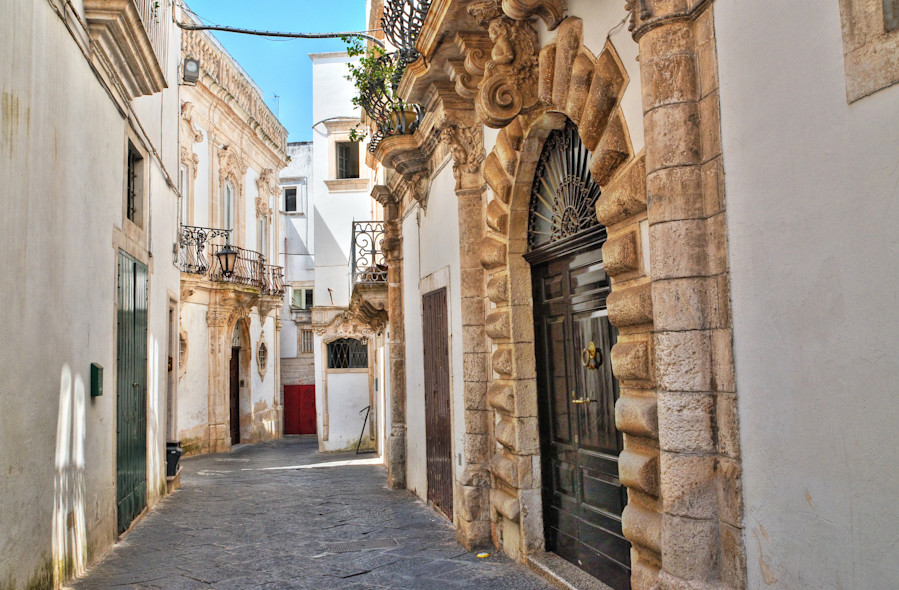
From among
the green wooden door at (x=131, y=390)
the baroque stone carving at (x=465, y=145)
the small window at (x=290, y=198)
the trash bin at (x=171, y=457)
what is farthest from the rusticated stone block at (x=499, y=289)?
the small window at (x=290, y=198)

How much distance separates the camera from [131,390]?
8633 mm

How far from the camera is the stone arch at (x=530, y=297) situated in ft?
13.2

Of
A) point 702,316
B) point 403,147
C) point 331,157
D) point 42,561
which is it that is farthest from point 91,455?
point 331,157

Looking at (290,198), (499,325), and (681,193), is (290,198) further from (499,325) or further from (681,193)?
(681,193)

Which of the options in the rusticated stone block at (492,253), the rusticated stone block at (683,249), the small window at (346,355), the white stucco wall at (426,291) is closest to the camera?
the rusticated stone block at (683,249)

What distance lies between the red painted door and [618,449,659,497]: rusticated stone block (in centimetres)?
2474

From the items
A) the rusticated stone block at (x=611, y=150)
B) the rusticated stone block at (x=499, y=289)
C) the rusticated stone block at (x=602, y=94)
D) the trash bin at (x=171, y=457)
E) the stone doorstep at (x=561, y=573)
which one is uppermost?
the rusticated stone block at (x=602, y=94)

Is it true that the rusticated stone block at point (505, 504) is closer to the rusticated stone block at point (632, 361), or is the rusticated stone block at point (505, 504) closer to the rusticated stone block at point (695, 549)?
the rusticated stone block at point (632, 361)

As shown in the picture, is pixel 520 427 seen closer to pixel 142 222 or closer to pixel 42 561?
pixel 42 561

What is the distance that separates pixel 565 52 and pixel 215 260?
17.0 m

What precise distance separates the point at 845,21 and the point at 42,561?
224 inches

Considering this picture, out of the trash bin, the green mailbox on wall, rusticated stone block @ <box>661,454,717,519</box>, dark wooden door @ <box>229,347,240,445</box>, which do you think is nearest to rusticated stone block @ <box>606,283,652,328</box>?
rusticated stone block @ <box>661,454,717,519</box>

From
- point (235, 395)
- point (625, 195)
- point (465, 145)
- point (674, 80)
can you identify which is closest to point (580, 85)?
point (625, 195)

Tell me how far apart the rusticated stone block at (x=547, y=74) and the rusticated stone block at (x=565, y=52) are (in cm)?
17
